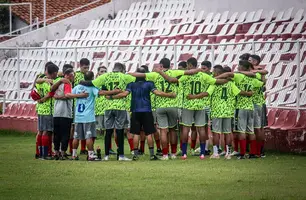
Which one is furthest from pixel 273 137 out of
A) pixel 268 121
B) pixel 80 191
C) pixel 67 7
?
pixel 67 7

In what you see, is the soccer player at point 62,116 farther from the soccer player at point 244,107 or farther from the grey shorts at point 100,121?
the soccer player at point 244,107

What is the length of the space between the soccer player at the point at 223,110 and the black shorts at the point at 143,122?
4.52 ft

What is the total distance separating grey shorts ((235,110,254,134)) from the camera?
24109 millimetres

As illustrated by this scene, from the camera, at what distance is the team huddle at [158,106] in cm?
2369

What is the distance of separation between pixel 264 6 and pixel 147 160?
12.5 m

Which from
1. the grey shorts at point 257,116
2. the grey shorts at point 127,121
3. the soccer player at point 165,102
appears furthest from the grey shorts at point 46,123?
the grey shorts at point 257,116

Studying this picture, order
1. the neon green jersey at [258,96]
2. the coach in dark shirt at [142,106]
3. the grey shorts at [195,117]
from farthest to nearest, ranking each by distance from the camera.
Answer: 1. the grey shorts at [195,117]
2. the neon green jersey at [258,96]
3. the coach in dark shirt at [142,106]

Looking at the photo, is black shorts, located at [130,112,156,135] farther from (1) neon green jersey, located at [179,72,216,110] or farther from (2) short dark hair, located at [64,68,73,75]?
(2) short dark hair, located at [64,68,73,75]

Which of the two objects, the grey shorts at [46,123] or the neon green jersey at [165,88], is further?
the grey shorts at [46,123]

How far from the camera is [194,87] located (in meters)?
24.2

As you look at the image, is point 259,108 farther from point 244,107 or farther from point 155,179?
point 155,179

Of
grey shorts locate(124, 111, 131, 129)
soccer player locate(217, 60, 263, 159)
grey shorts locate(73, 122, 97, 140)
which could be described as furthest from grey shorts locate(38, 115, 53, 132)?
soccer player locate(217, 60, 263, 159)

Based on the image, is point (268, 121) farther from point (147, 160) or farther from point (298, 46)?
point (147, 160)

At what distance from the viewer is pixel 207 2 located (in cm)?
3828
